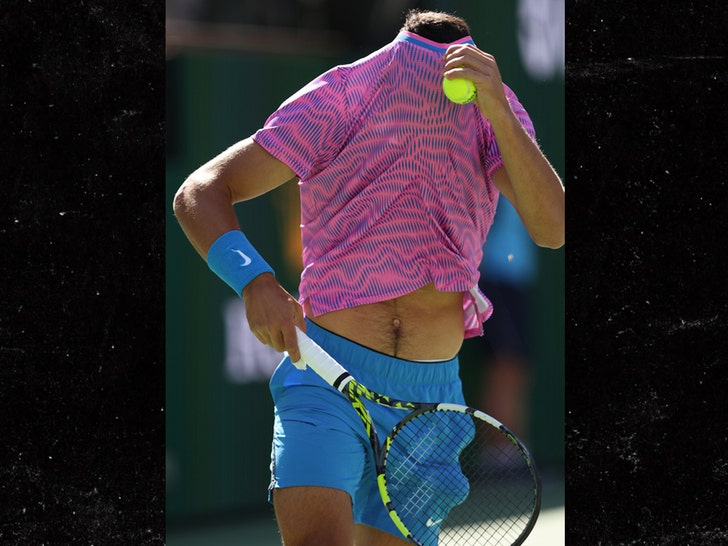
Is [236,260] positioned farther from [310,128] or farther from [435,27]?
[435,27]

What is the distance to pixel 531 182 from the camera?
11.6 ft

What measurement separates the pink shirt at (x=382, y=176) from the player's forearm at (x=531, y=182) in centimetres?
15

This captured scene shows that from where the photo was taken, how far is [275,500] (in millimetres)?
3283

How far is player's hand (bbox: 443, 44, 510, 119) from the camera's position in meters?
3.36

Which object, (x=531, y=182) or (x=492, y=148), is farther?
(x=492, y=148)

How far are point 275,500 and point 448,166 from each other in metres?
1.00

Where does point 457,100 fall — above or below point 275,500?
above

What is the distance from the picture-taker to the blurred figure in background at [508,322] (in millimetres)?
7352

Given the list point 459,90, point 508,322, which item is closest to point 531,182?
point 459,90

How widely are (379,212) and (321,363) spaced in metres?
0.48

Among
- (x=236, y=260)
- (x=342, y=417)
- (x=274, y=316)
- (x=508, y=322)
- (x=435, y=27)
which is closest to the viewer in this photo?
(x=274, y=316)

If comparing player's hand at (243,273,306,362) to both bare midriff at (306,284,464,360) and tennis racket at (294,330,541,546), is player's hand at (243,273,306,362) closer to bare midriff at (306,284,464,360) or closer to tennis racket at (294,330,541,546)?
tennis racket at (294,330,541,546)
